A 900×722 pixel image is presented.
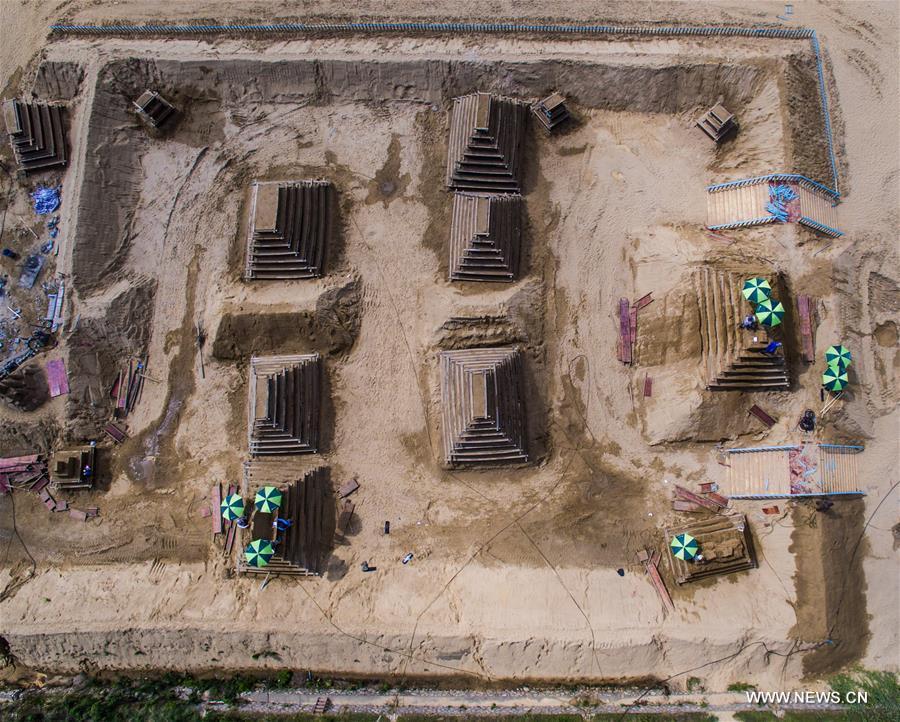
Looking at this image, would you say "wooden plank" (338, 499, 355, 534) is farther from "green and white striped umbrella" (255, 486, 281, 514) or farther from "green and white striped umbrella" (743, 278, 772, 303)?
"green and white striped umbrella" (743, 278, 772, 303)

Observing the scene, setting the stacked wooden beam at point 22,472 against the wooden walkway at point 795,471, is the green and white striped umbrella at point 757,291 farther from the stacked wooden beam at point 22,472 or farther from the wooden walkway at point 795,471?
the stacked wooden beam at point 22,472

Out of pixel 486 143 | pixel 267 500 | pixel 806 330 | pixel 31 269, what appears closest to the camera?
pixel 267 500

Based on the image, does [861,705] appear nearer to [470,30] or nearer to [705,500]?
[705,500]

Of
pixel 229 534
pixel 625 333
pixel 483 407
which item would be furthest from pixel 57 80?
pixel 625 333

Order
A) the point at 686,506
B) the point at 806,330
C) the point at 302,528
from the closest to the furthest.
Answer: the point at 302,528
the point at 806,330
the point at 686,506

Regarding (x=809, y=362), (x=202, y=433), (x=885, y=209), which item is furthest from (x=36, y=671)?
(x=885, y=209)

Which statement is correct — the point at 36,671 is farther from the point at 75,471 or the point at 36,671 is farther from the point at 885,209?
the point at 885,209

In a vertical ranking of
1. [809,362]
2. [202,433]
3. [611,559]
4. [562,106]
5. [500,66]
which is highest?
[500,66]
